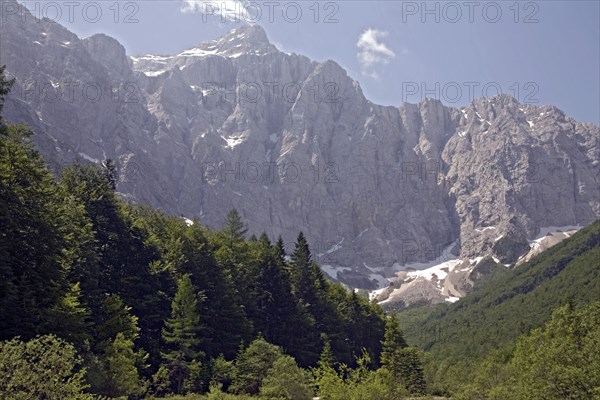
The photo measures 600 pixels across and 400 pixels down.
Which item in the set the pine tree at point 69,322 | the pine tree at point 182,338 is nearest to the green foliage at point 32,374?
the pine tree at point 69,322

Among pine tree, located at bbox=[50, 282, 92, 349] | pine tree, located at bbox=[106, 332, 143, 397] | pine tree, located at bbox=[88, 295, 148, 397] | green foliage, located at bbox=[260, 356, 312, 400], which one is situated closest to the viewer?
pine tree, located at bbox=[50, 282, 92, 349]

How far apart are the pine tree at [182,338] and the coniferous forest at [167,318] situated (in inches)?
5.7

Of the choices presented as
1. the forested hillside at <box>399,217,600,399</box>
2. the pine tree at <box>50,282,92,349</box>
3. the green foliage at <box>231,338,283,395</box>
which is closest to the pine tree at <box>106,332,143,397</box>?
the pine tree at <box>50,282,92,349</box>

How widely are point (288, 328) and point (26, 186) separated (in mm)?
42509

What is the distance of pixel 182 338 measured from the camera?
1938 inches

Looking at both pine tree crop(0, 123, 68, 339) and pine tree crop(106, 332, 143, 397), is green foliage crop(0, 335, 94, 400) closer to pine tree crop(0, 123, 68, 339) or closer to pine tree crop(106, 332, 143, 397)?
pine tree crop(0, 123, 68, 339)

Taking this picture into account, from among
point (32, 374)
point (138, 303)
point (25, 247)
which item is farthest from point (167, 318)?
point (32, 374)

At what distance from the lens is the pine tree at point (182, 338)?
153ft

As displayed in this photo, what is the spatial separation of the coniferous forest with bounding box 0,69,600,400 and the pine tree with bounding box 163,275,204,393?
14cm

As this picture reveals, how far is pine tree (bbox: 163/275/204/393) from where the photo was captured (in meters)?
46.6

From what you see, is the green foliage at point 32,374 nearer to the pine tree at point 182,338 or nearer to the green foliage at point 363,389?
the green foliage at point 363,389

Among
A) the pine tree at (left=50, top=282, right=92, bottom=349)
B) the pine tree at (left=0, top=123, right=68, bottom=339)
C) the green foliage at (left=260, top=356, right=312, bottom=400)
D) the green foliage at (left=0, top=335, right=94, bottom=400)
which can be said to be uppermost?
the pine tree at (left=0, top=123, right=68, bottom=339)

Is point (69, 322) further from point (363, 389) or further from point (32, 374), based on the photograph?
point (363, 389)

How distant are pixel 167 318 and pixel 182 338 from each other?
443cm
